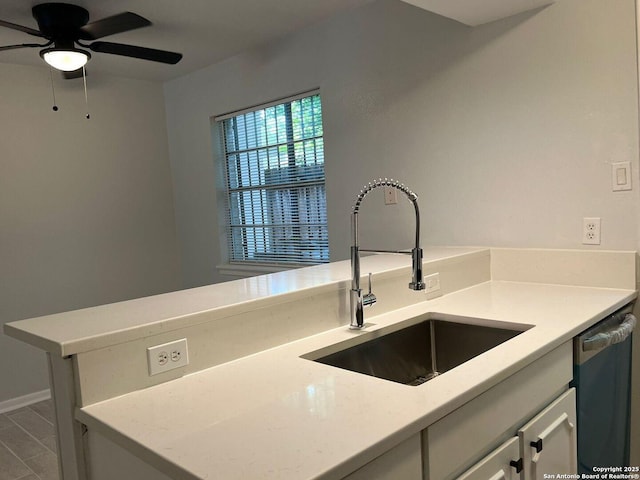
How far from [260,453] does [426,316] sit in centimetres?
111

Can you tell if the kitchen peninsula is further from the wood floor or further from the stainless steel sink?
the wood floor

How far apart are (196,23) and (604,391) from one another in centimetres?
282

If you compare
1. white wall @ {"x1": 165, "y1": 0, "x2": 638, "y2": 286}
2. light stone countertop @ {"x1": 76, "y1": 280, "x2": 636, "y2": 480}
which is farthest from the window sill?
light stone countertop @ {"x1": 76, "y1": 280, "x2": 636, "y2": 480}

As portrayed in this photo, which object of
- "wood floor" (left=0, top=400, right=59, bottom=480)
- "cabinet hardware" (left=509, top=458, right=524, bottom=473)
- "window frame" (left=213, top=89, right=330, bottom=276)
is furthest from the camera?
"window frame" (left=213, top=89, right=330, bottom=276)

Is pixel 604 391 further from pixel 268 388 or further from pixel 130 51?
pixel 130 51

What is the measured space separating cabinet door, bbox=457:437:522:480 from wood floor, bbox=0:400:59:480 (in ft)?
7.16

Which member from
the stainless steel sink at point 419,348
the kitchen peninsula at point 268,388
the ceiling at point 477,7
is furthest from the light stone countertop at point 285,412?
the ceiling at point 477,7

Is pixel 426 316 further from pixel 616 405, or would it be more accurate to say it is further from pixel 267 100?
pixel 267 100

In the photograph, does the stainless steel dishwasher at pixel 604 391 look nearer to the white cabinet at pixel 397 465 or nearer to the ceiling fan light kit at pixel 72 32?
the white cabinet at pixel 397 465

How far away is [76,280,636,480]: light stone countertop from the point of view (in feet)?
2.69

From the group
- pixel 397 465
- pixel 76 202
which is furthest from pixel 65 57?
pixel 397 465

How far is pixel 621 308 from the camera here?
1.91 meters

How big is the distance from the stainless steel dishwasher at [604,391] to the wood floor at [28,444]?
7.73 ft

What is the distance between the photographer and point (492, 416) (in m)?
1.18
